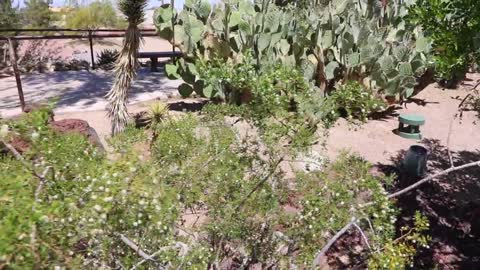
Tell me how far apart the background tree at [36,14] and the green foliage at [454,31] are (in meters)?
18.0

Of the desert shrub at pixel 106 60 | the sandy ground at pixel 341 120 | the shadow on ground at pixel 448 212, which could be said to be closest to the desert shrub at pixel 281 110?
the shadow on ground at pixel 448 212

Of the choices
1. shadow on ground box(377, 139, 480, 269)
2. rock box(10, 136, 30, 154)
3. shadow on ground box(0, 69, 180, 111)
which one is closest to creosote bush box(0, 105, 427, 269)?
rock box(10, 136, 30, 154)

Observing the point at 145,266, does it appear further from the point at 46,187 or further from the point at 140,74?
the point at 140,74

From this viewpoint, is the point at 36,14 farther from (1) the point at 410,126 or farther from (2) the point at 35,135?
(2) the point at 35,135

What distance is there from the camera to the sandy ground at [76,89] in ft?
28.9

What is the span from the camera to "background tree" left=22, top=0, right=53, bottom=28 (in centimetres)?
1931

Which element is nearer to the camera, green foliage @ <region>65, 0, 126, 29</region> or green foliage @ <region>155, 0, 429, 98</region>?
green foliage @ <region>155, 0, 429, 98</region>

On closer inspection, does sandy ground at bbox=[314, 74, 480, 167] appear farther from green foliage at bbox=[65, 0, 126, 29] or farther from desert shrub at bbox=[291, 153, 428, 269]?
green foliage at bbox=[65, 0, 126, 29]

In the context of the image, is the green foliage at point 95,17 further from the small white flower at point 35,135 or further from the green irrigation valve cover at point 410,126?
the small white flower at point 35,135

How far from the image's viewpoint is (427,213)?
17.8ft

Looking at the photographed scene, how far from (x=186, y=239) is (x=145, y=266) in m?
0.32

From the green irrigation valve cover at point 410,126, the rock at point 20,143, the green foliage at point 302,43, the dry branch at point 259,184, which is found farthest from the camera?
the green foliage at point 302,43

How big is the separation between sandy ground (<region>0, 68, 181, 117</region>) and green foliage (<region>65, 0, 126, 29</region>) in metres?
9.00

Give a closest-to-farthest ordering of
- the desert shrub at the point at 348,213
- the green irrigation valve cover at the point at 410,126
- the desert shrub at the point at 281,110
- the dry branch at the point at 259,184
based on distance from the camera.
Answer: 1. the desert shrub at the point at 348,213
2. the dry branch at the point at 259,184
3. the desert shrub at the point at 281,110
4. the green irrigation valve cover at the point at 410,126
